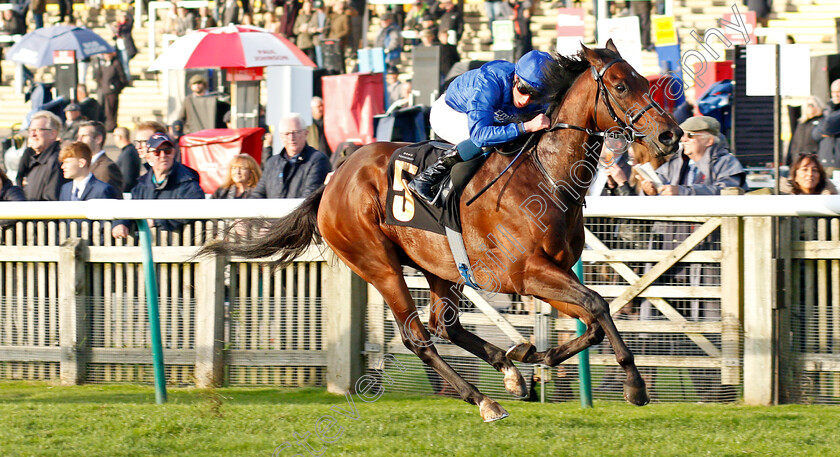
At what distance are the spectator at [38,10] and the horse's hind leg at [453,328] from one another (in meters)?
15.5

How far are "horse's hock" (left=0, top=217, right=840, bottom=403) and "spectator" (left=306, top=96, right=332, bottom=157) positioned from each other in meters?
4.37

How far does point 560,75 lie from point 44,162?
4.52 metres

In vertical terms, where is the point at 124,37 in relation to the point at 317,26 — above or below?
above

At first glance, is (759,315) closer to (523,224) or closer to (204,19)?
(523,224)

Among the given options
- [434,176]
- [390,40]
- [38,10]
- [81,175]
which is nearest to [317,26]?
[390,40]

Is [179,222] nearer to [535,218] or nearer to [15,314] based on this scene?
[15,314]

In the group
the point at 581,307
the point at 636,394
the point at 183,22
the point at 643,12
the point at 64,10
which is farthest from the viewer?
the point at 64,10

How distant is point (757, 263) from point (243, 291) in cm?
289

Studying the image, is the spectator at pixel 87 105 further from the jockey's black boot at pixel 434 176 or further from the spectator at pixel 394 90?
the jockey's black boot at pixel 434 176

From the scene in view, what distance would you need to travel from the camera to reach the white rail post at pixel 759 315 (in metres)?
5.30

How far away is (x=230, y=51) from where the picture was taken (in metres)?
10.1

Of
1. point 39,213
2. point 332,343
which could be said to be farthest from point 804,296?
point 39,213

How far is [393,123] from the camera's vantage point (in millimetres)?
10000

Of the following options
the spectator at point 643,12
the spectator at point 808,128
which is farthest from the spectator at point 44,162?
the spectator at point 643,12
